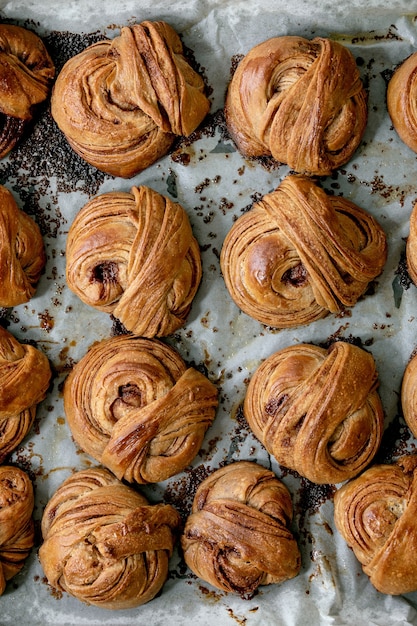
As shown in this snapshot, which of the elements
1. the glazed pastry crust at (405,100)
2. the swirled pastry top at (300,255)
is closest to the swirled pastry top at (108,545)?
the swirled pastry top at (300,255)

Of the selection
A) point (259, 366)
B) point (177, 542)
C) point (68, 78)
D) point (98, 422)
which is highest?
point (68, 78)

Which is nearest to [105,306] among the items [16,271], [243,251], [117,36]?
[16,271]

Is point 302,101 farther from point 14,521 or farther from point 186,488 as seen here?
point 14,521

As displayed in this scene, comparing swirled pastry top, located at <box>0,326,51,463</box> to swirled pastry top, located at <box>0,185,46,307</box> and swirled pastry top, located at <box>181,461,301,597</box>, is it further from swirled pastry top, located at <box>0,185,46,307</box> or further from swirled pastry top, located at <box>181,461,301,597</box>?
swirled pastry top, located at <box>181,461,301,597</box>

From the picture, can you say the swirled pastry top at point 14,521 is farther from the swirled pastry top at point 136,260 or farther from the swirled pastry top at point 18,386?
the swirled pastry top at point 136,260

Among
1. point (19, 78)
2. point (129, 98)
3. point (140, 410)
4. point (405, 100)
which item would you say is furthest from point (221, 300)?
point (19, 78)

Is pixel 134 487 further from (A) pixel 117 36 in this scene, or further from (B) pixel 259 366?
(A) pixel 117 36
